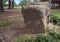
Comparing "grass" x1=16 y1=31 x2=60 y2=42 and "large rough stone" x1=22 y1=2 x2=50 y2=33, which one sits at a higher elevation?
"large rough stone" x1=22 y1=2 x2=50 y2=33

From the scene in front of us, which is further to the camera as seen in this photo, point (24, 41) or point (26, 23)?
point (26, 23)

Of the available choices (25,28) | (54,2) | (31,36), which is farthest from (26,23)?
(54,2)

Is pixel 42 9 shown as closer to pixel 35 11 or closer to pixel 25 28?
pixel 35 11

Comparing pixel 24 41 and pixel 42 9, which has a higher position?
pixel 42 9

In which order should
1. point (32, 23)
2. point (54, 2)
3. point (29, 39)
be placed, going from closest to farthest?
1. point (29, 39)
2. point (32, 23)
3. point (54, 2)

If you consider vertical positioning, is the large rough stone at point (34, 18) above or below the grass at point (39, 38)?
above

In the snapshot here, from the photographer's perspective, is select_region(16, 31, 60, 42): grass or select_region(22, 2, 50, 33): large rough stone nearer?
select_region(16, 31, 60, 42): grass

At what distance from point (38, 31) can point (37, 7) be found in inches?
37.8

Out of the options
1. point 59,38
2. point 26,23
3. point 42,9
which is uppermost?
point 42,9

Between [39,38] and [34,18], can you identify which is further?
[34,18]

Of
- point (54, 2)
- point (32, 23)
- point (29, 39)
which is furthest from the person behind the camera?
point (54, 2)

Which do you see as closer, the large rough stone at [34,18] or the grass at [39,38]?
the grass at [39,38]

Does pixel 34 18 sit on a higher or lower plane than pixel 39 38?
higher

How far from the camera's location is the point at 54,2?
22.8 meters
